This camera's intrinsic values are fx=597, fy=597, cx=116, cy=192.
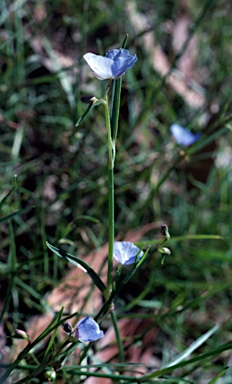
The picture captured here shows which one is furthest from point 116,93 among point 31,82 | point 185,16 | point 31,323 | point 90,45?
point 185,16

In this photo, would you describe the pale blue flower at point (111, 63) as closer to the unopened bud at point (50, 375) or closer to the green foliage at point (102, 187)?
the unopened bud at point (50, 375)

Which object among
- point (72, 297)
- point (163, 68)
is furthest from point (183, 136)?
point (163, 68)

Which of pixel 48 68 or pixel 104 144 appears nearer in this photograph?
pixel 104 144

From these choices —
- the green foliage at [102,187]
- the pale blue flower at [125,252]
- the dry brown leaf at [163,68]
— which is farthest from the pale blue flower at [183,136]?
the pale blue flower at [125,252]

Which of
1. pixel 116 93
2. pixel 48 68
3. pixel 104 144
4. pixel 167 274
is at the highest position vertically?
pixel 116 93

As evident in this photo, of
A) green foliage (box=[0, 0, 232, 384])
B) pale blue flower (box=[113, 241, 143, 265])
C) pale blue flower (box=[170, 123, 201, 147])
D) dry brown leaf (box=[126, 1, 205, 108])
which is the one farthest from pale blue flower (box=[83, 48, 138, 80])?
dry brown leaf (box=[126, 1, 205, 108])

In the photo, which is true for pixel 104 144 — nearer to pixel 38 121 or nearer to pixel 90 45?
pixel 38 121

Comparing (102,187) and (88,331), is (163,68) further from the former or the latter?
(88,331)
